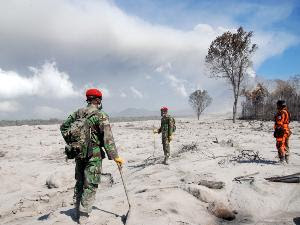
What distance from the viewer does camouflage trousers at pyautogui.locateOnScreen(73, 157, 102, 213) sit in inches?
208

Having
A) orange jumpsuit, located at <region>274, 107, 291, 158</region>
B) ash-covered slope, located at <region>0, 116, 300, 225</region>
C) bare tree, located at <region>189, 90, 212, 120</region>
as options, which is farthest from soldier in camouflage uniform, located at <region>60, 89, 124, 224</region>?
bare tree, located at <region>189, 90, 212, 120</region>

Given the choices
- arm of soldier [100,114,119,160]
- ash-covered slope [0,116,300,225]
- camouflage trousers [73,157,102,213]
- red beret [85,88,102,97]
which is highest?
red beret [85,88,102,97]

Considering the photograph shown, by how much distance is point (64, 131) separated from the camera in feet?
17.8

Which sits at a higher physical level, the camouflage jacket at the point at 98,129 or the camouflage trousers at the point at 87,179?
the camouflage jacket at the point at 98,129

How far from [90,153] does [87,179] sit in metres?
0.40

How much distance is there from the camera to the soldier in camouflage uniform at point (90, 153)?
5.29 meters

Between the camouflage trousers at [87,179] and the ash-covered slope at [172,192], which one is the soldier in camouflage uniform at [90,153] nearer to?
the camouflage trousers at [87,179]

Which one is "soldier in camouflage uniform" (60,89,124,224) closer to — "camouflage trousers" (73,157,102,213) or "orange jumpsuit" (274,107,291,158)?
"camouflage trousers" (73,157,102,213)

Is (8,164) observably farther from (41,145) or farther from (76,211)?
(76,211)

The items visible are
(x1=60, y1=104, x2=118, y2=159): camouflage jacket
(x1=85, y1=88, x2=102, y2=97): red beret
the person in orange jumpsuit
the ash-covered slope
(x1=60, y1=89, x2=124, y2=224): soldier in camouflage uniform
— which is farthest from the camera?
the person in orange jumpsuit

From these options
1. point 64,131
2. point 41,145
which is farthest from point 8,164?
point 64,131

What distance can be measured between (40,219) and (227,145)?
338 inches

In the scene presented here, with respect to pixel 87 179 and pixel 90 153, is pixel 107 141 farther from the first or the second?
pixel 87 179

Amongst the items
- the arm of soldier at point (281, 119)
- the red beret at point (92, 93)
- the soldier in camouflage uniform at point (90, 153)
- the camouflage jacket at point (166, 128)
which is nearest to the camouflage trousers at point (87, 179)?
the soldier in camouflage uniform at point (90, 153)
